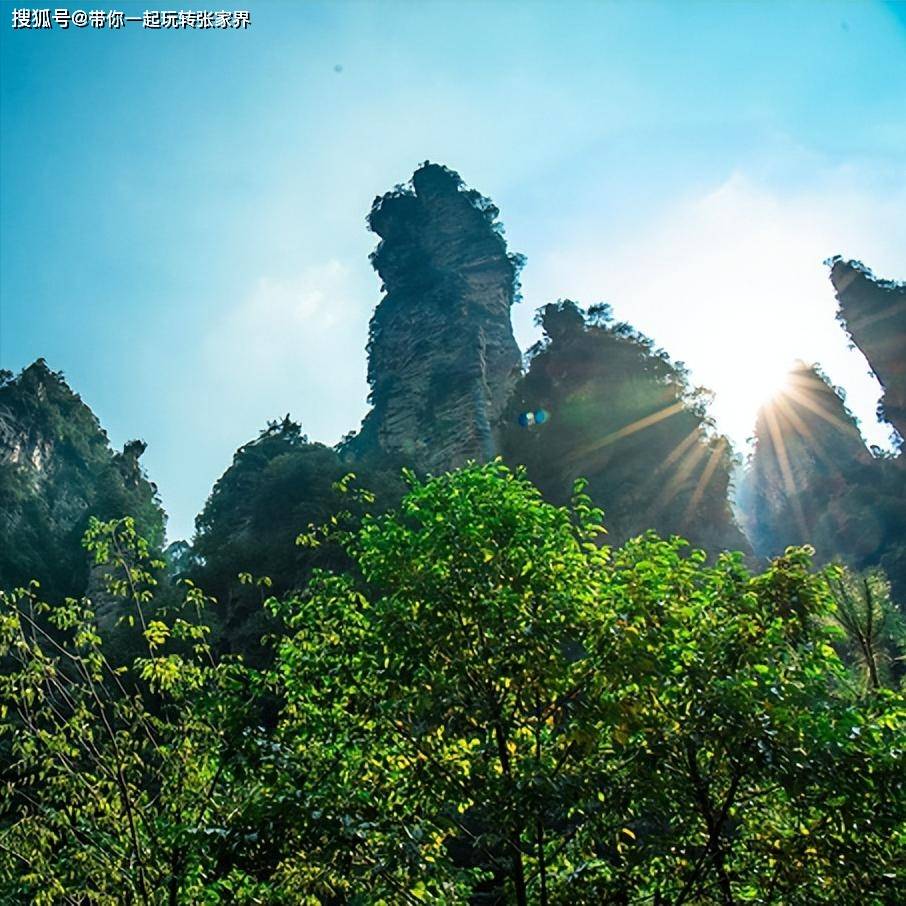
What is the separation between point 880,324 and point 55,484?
5212cm

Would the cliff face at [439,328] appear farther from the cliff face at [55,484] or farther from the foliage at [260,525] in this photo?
the cliff face at [55,484]

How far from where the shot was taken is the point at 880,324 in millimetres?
38562

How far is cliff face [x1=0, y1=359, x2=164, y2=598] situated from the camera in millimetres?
34469

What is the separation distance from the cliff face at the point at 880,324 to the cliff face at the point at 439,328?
2046cm

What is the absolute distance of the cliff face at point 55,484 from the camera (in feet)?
113

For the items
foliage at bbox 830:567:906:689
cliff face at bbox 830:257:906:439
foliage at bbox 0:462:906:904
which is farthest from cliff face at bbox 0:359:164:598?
cliff face at bbox 830:257:906:439

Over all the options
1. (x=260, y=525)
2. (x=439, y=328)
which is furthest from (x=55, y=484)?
(x=439, y=328)

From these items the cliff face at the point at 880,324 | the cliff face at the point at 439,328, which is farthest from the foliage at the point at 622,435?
the cliff face at the point at 880,324

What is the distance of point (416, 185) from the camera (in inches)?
1949

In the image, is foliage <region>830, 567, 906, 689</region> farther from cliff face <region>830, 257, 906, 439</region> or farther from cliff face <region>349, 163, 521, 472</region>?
cliff face <region>830, 257, 906, 439</region>

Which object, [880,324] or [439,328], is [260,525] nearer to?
[439,328]

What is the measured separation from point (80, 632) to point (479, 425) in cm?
3022

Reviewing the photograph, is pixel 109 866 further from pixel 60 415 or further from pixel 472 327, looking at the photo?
pixel 60 415

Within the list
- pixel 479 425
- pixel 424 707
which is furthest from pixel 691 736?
pixel 479 425
